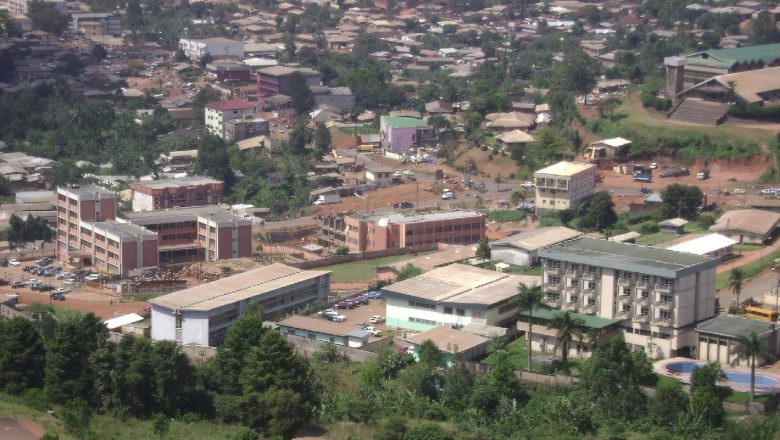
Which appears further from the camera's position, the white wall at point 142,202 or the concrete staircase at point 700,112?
the concrete staircase at point 700,112

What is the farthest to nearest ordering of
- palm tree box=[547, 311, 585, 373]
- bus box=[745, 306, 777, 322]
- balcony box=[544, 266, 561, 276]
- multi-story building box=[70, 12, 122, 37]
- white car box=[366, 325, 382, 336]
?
multi-story building box=[70, 12, 122, 37], white car box=[366, 325, 382, 336], balcony box=[544, 266, 561, 276], bus box=[745, 306, 777, 322], palm tree box=[547, 311, 585, 373]

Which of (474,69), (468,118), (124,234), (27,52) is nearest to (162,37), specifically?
(27,52)

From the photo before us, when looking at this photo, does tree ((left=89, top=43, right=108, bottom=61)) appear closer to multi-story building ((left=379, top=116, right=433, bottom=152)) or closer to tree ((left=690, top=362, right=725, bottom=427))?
multi-story building ((left=379, top=116, right=433, bottom=152))

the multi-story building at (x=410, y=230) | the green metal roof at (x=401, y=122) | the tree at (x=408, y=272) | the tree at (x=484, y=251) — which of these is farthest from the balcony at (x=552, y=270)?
the green metal roof at (x=401, y=122)

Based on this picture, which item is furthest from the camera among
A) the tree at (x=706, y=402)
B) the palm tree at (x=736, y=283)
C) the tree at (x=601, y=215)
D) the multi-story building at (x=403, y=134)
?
the multi-story building at (x=403, y=134)

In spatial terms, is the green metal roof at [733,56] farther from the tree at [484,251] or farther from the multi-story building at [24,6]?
the multi-story building at [24,6]

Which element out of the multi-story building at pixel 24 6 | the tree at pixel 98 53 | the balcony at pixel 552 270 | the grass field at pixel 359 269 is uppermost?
the multi-story building at pixel 24 6

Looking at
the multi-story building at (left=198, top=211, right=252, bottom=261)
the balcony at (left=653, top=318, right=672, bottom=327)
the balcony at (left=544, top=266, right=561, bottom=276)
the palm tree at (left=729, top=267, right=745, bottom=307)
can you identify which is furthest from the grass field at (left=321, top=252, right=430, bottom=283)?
the balcony at (left=653, top=318, right=672, bottom=327)
